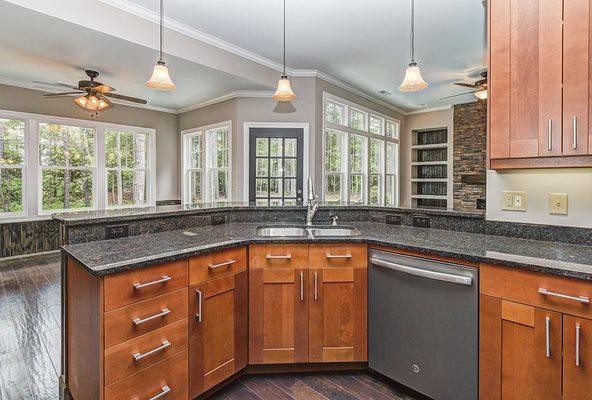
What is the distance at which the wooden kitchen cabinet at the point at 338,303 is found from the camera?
6.64 feet

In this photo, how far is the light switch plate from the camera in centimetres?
182

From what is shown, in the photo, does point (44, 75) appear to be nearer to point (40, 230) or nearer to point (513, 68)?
point (40, 230)

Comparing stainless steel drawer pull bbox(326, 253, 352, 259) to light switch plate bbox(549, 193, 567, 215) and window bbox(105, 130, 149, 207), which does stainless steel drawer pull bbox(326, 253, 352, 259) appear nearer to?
light switch plate bbox(549, 193, 567, 215)

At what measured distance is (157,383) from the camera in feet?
5.07

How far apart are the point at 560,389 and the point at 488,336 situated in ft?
1.00

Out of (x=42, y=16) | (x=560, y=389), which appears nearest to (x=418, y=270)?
(x=560, y=389)

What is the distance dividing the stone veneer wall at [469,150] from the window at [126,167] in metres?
6.83

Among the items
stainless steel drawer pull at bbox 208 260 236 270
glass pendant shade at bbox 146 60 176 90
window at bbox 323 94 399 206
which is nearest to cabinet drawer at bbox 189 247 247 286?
stainless steel drawer pull at bbox 208 260 236 270

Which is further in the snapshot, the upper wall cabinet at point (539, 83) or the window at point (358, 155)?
the window at point (358, 155)

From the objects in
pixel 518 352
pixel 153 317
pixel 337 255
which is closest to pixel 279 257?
pixel 337 255

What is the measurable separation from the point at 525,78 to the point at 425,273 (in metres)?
1.15

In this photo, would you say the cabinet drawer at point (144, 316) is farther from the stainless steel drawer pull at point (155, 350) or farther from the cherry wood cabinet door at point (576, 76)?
the cherry wood cabinet door at point (576, 76)

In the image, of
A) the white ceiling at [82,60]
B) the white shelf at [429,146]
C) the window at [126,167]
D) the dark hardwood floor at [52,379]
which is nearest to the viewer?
the dark hardwood floor at [52,379]

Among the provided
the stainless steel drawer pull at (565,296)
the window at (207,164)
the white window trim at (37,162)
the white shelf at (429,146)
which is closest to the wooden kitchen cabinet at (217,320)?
the stainless steel drawer pull at (565,296)
